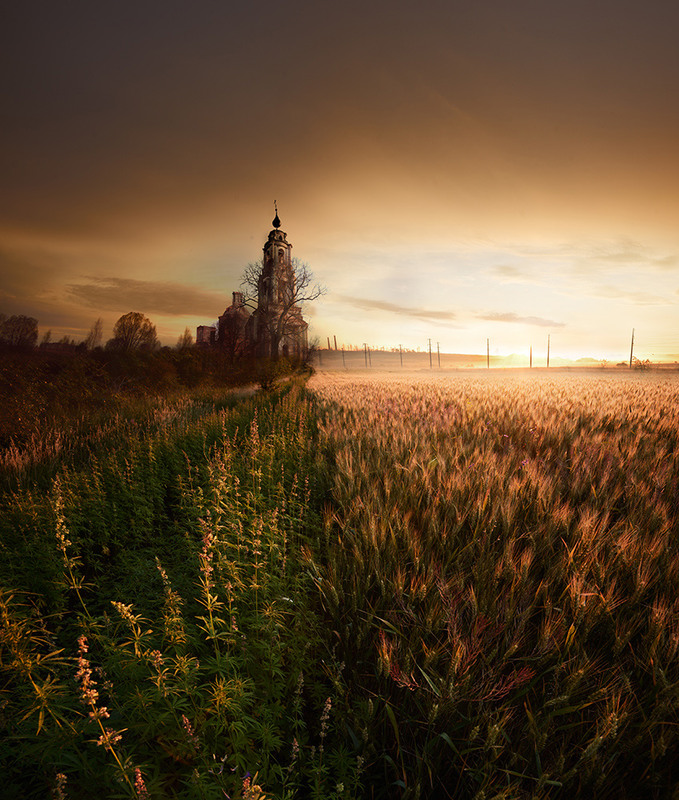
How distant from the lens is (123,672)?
1606 millimetres

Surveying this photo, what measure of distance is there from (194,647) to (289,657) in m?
0.56

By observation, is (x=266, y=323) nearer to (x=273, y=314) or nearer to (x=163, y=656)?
(x=273, y=314)

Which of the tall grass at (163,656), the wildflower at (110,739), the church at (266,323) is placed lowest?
the tall grass at (163,656)

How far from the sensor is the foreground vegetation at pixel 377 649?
129 centimetres

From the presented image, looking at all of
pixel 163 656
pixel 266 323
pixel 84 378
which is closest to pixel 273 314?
pixel 266 323

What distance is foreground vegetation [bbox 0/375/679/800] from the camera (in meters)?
1.29

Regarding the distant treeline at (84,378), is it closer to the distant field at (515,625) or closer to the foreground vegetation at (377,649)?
the foreground vegetation at (377,649)

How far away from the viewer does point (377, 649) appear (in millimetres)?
1714

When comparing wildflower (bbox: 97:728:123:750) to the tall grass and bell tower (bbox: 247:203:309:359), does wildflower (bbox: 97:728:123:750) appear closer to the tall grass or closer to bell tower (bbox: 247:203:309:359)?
the tall grass

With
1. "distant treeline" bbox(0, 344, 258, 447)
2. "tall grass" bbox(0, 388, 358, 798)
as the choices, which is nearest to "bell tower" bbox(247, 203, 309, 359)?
"distant treeline" bbox(0, 344, 258, 447)

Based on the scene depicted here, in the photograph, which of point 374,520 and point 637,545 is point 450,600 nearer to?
point 374,520

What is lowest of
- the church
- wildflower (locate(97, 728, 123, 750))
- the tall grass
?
the tall grass

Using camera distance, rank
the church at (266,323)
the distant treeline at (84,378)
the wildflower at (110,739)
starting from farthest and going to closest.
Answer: the church at (266,323) < the distant treeline at (84,378) < the wildflower at (110,739)

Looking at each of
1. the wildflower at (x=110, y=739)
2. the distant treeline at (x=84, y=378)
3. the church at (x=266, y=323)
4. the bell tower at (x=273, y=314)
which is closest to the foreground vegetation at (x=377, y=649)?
the wildflower at (x=110, y=739)
